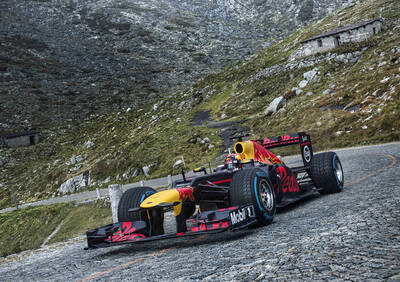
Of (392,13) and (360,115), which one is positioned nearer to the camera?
(360,115)

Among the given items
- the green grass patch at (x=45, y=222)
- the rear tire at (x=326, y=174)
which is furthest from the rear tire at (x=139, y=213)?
the green grass patch at (x=45, y=222)

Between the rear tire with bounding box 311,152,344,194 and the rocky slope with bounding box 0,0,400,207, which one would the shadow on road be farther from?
the rocky slope with bounding box 0,0,400,207

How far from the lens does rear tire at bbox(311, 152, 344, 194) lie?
12062 mm

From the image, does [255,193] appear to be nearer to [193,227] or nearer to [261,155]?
[193,227]

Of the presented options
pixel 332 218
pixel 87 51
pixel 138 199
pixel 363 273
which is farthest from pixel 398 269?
pixel 87 51

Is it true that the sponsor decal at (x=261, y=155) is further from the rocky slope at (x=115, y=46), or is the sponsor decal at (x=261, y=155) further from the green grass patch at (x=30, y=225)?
the rocky slope at (x=115, y=46)

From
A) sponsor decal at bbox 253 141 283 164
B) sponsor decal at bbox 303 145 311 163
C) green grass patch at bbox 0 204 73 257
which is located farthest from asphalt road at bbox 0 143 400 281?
green grass patch at bbox 0 204 73 257

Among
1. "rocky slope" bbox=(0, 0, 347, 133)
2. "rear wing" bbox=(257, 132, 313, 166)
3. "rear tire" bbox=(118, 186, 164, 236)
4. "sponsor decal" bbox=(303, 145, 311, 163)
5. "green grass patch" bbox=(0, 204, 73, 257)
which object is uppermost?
"rocky slope" bbox=(0, 0, 347, 133)

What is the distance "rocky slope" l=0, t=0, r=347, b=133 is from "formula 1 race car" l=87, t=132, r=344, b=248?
7439 centimetres

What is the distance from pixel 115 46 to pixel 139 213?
127703mm

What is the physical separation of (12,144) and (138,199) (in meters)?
72.0

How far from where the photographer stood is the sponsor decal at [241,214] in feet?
25.8

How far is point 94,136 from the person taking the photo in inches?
2485

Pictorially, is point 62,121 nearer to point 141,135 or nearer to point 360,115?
point 141,135
